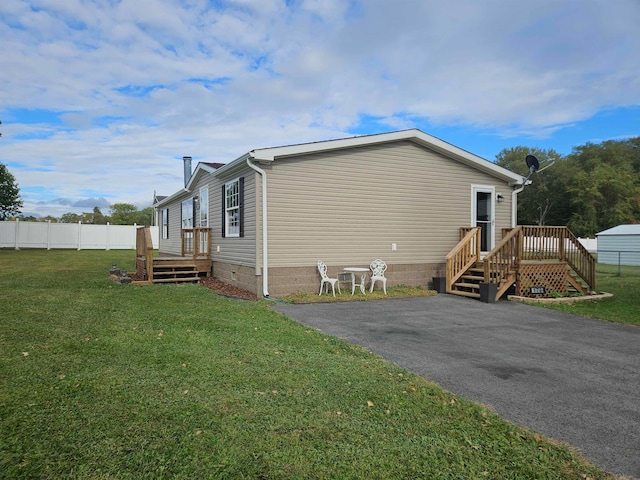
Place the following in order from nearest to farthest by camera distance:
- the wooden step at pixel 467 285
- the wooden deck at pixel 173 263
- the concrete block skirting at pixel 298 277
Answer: the concrete block skirting at pixel 298 277 < the wooden step at pixel 467 285 < the wooden deck at pixel 173 263

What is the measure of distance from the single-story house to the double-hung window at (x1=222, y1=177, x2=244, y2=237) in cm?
3

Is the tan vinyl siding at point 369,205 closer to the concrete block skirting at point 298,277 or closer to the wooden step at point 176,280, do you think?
the concrete block skirting at point 298,277

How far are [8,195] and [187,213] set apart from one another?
22231 mm

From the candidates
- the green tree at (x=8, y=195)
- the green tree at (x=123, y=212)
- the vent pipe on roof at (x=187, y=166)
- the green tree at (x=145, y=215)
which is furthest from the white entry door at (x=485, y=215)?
the green tree at (x=123, y=212)

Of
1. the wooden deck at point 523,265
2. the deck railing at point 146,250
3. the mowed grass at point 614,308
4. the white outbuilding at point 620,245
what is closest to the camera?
the mowed grass at point 614,308

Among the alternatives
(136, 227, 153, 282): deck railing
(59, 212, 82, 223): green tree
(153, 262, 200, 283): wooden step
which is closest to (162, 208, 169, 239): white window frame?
(136, 227, 153, 282): deck railing

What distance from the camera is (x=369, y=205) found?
35.3 ft

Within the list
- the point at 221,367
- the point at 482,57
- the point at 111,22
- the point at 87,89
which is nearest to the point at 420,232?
the point at 482,57

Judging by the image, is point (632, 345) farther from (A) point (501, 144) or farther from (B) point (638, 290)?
(A) point (501, 144)

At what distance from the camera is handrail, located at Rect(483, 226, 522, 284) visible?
9852 millimetres

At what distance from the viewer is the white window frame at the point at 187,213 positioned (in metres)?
15.8

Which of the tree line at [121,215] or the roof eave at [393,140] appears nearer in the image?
the roof eave at [393,140]

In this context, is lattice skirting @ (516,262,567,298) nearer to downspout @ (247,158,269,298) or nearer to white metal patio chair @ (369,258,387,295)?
white metal patio chair @ (369,258,387,295)

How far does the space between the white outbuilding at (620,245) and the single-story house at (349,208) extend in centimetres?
1727
